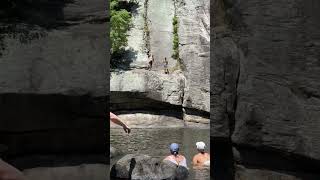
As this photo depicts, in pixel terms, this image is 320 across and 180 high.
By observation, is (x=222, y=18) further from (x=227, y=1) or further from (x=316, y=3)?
(x=316, y=3)

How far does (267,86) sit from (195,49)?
12.4 m

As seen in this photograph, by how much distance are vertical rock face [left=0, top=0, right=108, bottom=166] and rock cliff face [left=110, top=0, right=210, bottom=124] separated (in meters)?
10.9

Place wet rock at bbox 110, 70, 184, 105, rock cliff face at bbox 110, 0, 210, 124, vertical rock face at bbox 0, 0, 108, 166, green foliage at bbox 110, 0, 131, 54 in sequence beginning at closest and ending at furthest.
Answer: vertical rock face at bbox 0, 0, 108, 166 → wet rock at bbox 110, 70, 184, 105 → rock cliff face at bbox 110, 0, 210, 124 → green foliage at bbox 110, 0, 131, 54

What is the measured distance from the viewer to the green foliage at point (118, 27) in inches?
554

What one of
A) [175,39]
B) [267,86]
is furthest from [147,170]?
[175,39]

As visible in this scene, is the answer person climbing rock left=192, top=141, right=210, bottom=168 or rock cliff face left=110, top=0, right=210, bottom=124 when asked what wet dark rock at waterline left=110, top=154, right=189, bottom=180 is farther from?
rock cliff face left=110, top=0, right=210, bottom=124

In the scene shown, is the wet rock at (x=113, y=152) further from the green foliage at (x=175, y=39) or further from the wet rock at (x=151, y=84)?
the green foliage at (x=175, y=39)

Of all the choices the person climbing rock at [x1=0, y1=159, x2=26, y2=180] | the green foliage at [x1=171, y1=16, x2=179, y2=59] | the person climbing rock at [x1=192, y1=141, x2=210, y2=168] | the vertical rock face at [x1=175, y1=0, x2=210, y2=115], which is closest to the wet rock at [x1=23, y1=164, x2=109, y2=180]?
the person climbing rock at [x1=0, y1=159, x2=26, y2=180]

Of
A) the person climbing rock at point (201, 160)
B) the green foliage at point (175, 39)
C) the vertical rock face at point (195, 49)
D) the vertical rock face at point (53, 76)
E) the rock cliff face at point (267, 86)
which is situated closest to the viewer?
the rock cliff face at point (267, 86)

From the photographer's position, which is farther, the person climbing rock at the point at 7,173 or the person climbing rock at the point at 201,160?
the person climbing rock at the point at 201,160

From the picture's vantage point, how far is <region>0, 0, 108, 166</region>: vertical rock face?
7.89ft

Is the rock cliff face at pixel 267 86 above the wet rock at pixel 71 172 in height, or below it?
above

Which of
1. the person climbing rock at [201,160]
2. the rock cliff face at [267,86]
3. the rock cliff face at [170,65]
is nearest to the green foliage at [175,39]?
the rock cliff face at [170,65]

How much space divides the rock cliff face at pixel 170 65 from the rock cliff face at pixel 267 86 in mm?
11014
